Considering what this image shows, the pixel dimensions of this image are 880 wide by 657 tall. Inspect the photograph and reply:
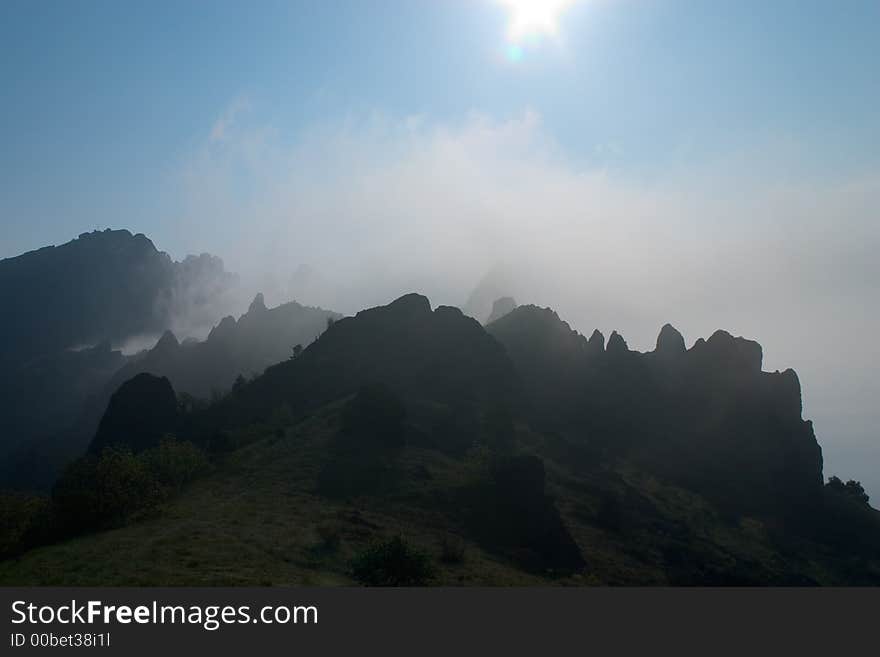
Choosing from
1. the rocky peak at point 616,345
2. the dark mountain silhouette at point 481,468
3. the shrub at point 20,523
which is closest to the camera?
the shrub at point 20,523

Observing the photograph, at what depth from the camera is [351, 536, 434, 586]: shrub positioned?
37.7 meters

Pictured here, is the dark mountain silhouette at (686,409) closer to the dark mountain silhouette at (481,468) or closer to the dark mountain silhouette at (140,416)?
the dark mountain silhouette at (481,468)

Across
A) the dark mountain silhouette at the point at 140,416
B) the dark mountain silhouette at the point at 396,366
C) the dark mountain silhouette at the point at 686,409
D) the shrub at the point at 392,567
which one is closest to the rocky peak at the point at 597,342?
the dark mountain silhouette at the point at 686,409

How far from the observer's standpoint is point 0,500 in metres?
45.7

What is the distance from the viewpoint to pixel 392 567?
125 feet

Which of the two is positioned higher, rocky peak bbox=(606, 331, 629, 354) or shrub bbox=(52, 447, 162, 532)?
rocky peak bbox=(606, 331, 629, 354)

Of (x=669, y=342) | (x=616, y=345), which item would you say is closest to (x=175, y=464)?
(x=616, y=345)

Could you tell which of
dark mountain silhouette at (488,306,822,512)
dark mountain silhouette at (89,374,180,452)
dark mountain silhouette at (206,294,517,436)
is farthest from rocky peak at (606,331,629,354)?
dark mountain silhouette at (89,374,180,452)

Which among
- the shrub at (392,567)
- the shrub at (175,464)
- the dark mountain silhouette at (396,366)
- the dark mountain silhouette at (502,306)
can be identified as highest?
the dark mountain silhouette at (502,306)

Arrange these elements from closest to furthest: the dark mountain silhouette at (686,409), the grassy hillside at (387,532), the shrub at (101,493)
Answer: the grassy hillside at (387,532), the shrub at (101,493), the dark mountain silhouette at (686,409)

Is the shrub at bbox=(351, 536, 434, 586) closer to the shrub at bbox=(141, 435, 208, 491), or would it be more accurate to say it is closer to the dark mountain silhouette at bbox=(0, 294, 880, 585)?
the dark mountain silhouette at bbox=(0, 294, 880, 585)

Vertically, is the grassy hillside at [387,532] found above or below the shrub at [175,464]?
below

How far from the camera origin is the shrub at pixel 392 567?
3766cm

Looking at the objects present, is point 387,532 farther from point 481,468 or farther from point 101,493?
point 101,493
